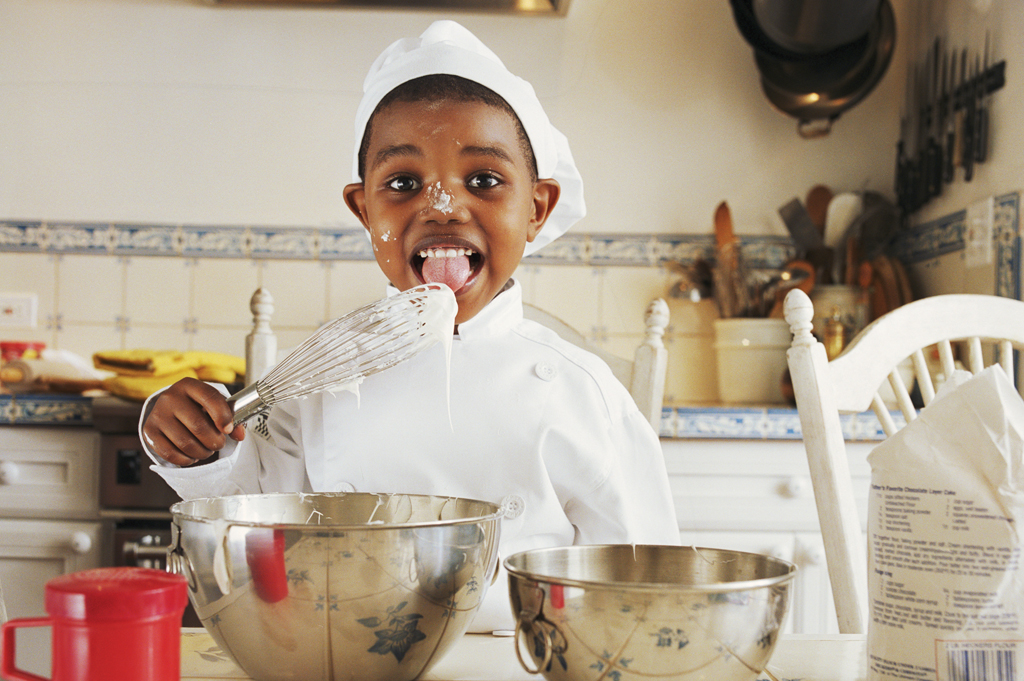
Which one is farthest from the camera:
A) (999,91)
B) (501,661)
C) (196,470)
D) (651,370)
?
(999,91)

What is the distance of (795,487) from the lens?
4.08ft

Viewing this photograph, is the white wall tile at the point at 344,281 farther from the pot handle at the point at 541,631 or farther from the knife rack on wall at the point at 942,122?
the pot handle at the point at 541,631

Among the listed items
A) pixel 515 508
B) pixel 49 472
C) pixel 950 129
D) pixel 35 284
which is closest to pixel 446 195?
pixel 515 508

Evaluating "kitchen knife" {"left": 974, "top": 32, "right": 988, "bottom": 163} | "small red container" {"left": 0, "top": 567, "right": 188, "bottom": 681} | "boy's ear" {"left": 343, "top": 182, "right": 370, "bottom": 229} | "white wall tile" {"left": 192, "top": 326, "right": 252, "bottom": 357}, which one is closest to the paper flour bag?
"small red container" {"left": 0, "top": 567, "right": 188, "bottom": 681}

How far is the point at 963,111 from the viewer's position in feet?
4.59

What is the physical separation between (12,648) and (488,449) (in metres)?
0.41

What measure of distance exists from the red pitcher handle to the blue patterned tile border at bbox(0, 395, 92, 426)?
1094 millimetres

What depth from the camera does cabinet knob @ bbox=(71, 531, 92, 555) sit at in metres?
1.22

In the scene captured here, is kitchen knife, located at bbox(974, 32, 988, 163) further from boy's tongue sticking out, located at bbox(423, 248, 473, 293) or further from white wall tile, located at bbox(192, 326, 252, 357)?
white wall tile, located at bbox(192, 326, 252, 357)

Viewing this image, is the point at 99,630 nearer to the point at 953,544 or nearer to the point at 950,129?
the point at 953,544

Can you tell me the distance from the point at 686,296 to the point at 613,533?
1.05 meters

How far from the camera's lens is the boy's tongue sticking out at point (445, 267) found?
66 cm

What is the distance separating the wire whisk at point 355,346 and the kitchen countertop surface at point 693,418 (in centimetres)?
82

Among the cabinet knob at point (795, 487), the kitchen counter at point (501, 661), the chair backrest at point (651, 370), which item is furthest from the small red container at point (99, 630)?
the cabinet knob at point (795, 487)
